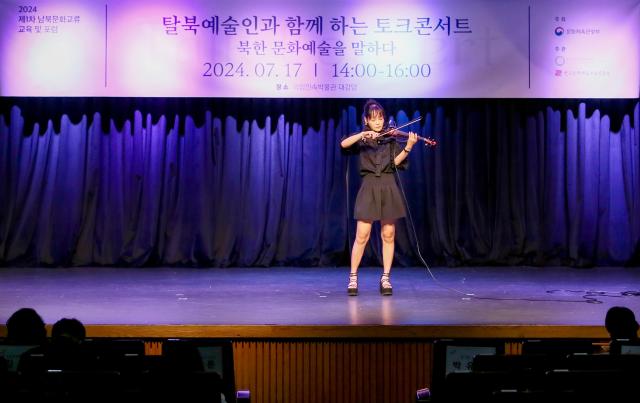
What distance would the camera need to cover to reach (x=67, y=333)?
2.81 metres

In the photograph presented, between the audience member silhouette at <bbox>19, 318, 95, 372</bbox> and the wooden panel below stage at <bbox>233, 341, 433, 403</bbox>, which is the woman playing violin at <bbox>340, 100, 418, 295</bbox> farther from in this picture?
the audience member silhouette at <bbox>19, 318, 95, 372</bbox>

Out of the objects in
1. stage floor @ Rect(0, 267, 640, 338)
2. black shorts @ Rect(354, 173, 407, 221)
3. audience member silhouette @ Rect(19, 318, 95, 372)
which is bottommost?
stage floor @ Rect(0, 267, 640, 338)

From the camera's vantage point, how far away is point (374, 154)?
509cm

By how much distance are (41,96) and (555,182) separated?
4256 mm

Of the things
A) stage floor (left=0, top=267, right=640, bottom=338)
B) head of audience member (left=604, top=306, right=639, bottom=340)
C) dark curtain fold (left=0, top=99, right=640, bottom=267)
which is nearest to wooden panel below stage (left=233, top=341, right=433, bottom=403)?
stage floor (left=0, top=267, right=640, bottom=338)

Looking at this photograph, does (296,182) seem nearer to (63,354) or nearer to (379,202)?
(379,202)

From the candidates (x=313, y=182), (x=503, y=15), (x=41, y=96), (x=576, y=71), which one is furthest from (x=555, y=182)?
(x=41, y=96)

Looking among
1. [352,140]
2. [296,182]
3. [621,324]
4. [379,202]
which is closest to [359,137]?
[352,140]

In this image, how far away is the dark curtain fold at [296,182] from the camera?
6.96 m

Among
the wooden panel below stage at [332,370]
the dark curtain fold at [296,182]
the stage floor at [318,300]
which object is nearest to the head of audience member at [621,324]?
the stage floor at [318,300]

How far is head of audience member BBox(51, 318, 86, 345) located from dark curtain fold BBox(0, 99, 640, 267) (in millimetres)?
4075

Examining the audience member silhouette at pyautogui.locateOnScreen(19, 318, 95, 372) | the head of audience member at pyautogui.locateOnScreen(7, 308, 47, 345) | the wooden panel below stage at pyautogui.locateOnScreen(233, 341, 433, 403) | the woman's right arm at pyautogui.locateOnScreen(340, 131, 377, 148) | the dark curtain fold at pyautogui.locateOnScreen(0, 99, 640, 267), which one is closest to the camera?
the audience member silhouette at pyautogui.locateOnScreen(19, 318, 95, 372)

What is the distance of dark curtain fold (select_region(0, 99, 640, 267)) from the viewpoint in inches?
274

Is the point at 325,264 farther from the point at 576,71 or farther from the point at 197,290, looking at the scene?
the point at 576,71
